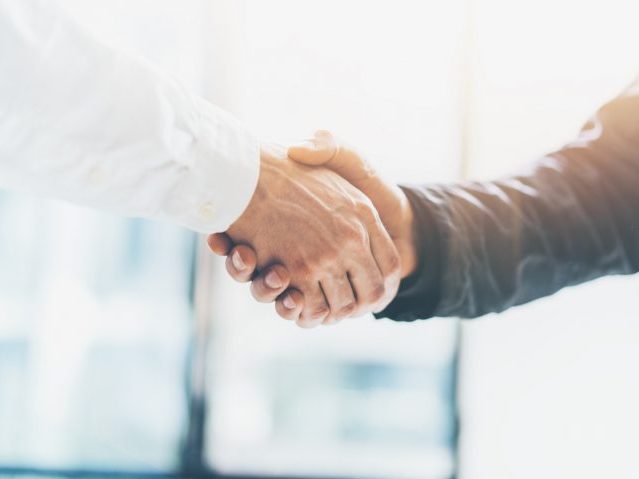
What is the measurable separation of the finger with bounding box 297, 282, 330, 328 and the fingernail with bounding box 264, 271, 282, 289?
0.05 metres

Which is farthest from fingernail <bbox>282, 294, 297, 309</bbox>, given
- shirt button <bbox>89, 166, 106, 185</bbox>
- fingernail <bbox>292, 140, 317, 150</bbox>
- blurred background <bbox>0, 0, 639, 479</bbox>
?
blurred background <bbox>0, 0, 639, 479</bbox>

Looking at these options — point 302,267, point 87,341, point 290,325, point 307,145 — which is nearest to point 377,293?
point 302,267

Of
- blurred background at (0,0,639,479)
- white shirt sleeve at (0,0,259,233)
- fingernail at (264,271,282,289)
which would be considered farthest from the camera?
blurred background at (0,0,639,479)

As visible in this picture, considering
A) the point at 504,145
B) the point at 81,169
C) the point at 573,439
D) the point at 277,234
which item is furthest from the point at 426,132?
the point at 81,169

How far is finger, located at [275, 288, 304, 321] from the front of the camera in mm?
1007

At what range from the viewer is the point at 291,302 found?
101 centimetres

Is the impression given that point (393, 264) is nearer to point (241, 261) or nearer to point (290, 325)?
point (241, 261)

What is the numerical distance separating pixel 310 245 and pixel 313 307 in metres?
0.11

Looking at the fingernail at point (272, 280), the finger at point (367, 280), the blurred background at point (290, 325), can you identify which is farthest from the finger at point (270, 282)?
the blurred background at point (290, 325)

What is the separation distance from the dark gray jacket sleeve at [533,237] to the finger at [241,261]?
235 mm

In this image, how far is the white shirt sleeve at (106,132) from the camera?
0.70m

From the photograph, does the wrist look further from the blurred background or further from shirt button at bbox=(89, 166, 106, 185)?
the blurred background

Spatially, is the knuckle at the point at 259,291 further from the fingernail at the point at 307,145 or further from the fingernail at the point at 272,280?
the fingernail at the point at 307,145

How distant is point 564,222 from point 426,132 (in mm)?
1210
